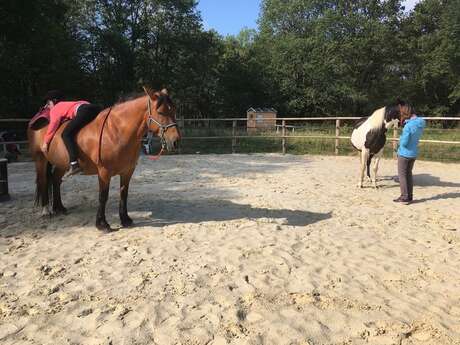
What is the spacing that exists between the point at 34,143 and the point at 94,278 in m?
2.77

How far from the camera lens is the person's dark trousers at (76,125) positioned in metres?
4.51

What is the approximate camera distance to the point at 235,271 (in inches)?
→ 135

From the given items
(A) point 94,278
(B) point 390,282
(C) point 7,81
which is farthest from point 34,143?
(C) point 7,81

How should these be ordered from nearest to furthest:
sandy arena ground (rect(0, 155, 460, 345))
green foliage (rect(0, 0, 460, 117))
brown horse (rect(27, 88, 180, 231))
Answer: sandy arena ground (rect(0, 155, 460, 345)) → brown horse (rect(27, 88, 180, 231)) → green foliage (rect(0, 0, 460, 117))

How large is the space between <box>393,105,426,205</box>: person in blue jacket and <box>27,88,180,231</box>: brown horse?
379 centimetres

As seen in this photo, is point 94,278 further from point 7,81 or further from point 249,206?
point 7,81

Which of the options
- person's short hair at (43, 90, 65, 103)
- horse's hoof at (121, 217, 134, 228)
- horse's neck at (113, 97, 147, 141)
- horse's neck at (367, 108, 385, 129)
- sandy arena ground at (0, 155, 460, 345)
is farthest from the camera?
horse's neck at (367, 108, 385, 129)

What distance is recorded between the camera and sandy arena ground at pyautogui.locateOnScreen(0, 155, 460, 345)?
2.52m

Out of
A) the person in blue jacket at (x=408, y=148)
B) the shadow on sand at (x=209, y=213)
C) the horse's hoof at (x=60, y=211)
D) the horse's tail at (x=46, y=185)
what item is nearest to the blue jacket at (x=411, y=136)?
the person in blue jacket at (x=408, y=148)

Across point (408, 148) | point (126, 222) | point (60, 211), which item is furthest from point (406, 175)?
point (60, 211)

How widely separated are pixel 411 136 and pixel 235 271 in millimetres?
4024

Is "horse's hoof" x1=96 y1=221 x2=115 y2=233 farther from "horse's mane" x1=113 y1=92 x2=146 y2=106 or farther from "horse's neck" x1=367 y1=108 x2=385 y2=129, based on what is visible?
"horse's neck" x1=367 y1=108 x2=385 y2=129

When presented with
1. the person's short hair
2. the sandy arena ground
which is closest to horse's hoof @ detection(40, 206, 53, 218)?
the sandy arena ground

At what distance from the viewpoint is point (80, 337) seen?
7.88 feet
